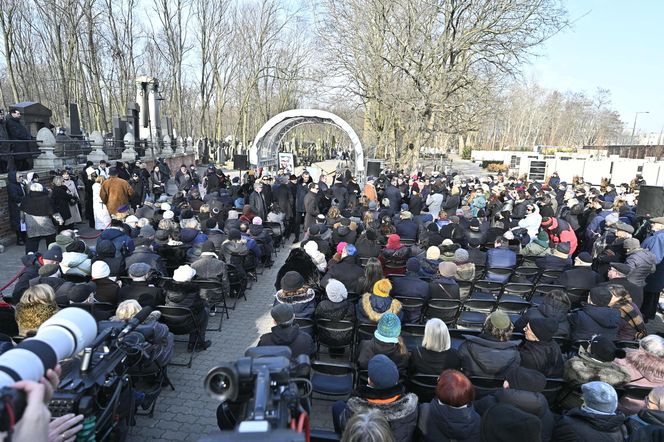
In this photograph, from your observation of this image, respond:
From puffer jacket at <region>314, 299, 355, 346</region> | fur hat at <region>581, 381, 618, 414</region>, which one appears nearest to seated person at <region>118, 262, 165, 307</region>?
puffer jacket at <region>314, 299, 355, 346</region>

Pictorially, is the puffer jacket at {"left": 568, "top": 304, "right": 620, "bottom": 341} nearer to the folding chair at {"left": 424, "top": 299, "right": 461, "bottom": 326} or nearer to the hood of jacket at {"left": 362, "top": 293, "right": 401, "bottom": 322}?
the folding chair at {"left": 424, "top": 299, "right": 461, "bottom": 326}

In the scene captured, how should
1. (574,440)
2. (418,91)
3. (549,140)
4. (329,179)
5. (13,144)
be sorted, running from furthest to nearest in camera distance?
(549,140), (329,179), (418,91), (13,144), (574,440)

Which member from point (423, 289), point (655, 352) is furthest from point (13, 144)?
point (655, 352)

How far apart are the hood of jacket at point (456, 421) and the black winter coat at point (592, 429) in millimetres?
589

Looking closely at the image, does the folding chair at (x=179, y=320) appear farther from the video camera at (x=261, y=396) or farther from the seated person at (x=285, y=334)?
the video camera at (x=261, y=396)

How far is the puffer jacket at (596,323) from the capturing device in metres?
4.40

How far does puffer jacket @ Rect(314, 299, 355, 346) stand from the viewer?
4.68 meters

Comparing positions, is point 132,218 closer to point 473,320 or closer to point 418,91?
point 473,320

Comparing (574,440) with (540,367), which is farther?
(540,367)

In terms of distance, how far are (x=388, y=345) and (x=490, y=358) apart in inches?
35.3

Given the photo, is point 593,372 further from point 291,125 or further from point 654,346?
point 291,125

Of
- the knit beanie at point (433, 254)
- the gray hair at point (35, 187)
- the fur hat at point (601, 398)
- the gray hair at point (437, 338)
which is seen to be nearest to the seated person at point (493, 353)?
the gray hair at point (437, 338)

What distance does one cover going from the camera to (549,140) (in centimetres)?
8131

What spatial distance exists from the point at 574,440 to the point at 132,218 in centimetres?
781
